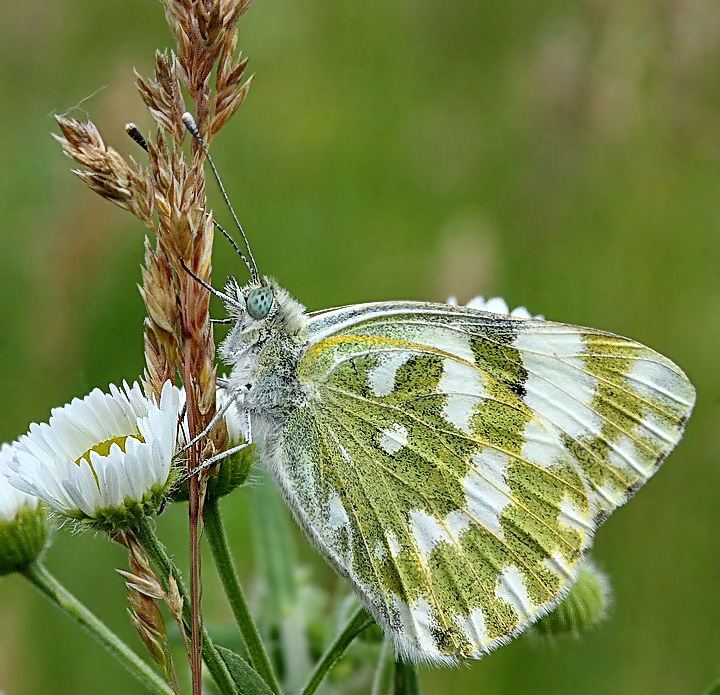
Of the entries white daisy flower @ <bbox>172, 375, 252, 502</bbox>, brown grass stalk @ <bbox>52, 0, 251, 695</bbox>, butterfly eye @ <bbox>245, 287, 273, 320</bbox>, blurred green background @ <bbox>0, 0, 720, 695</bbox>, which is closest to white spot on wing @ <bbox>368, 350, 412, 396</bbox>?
butterfly eye @ <bbox>245, 287, 273, 320</bbox>

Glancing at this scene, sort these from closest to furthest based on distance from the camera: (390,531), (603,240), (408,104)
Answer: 1. (390,531)
2. (603,240)
3. (408,104)

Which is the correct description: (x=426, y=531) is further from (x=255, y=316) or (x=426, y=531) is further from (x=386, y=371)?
(x=255, y=316)

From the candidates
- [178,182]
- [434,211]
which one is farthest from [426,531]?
[434,211]

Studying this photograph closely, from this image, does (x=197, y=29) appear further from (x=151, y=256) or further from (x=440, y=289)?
(x=440, y=289)

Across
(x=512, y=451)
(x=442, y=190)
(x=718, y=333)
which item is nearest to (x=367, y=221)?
(x=442, y=190)

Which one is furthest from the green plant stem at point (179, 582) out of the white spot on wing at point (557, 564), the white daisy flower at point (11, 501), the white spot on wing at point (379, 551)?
the white spot on wing at point (557, 564)

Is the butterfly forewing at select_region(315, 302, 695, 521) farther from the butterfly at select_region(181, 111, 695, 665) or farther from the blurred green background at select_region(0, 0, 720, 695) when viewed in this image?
the blurred green background at select_region(0, 0, 720, 695)
